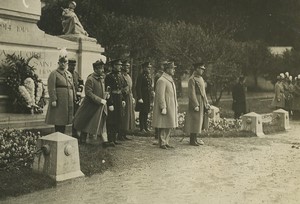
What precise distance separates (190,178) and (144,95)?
5.40 metres

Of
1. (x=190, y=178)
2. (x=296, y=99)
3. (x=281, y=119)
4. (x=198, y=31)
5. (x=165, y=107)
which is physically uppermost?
(x=198, y=31)

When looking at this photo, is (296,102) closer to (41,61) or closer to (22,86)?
(41,61)

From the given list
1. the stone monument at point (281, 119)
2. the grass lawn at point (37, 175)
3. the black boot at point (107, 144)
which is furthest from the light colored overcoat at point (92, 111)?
the stone monument at point (281, 119)

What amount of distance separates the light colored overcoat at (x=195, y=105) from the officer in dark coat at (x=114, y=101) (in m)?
1.56

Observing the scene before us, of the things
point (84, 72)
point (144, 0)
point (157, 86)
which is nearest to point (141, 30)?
point (144, 0)

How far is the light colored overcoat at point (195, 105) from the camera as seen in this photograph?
10.4m

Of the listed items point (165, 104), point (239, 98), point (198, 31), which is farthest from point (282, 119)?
point (198, 31)

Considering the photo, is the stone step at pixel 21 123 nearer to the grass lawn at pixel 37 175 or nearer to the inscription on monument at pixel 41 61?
the grass lawn at pixel 37 175

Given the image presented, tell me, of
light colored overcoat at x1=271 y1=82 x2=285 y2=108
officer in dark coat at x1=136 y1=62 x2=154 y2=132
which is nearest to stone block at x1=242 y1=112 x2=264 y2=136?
officer in dark coat at x1=136 y1=62 x2=154 y2=132

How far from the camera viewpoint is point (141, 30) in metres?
27.5

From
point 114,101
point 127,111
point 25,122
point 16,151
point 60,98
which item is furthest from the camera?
point 25,122

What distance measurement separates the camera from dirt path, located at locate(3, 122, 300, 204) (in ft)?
19.8

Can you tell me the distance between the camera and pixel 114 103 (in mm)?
9930

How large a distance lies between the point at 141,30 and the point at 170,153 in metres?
19.0
